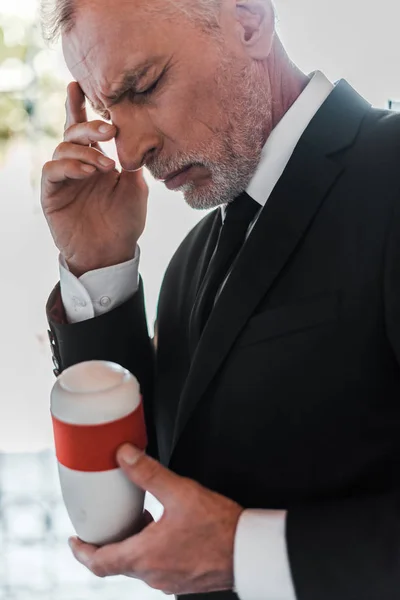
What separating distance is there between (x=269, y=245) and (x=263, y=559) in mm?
405

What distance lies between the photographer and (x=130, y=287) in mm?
1138

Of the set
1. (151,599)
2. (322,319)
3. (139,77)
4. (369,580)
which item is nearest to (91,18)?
(139,77)

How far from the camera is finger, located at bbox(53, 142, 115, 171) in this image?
0.97 meters

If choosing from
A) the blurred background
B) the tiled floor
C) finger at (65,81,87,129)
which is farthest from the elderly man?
the tiled floor

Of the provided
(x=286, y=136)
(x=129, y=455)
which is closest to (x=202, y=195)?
(x=286, y=136)

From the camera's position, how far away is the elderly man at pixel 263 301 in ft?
2.43

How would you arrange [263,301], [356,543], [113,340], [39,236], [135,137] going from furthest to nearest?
[39,236]
[113,340]
[135,137]
[263,301]
[356,543]

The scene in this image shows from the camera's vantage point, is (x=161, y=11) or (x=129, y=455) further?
(x=161, y=11)

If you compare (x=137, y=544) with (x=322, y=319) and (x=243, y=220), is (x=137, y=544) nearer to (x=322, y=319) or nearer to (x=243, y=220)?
(x=322, y=319)

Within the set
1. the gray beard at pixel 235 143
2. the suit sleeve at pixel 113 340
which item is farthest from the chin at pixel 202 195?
the suit sleeve at pixel 113 340

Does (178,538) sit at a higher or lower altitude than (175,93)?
lower

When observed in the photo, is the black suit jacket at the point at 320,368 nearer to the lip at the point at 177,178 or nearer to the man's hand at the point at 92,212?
the lip at the point at 177,178

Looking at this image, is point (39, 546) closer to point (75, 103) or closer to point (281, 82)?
point (75, 103)

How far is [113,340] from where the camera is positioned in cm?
109
